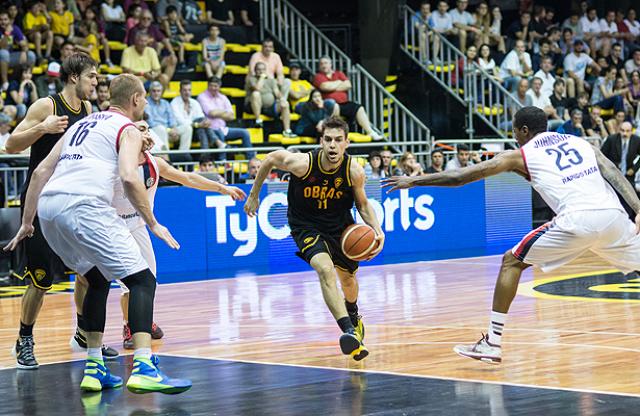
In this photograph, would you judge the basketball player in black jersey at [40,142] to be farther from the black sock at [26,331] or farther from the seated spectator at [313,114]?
the seated spectator at [313,114]

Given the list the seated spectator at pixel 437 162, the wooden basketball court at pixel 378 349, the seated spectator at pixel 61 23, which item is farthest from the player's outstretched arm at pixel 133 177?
the seated spectator at pixel 61 23

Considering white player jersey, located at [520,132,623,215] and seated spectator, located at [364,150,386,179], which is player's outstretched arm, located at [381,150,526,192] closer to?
white player jersey, located at [520,132,623,215]

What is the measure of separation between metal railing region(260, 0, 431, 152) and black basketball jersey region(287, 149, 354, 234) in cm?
1069

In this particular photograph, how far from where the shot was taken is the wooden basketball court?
6445 mm

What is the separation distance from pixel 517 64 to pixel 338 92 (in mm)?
4337

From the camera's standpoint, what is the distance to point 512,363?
302 inches

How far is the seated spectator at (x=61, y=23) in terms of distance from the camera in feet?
58.2

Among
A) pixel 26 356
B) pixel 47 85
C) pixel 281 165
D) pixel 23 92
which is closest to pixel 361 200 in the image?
pixel 281 165

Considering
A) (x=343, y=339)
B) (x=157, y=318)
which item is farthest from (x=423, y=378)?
(x=157, y=318)

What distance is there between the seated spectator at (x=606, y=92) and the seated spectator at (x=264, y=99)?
6999mm

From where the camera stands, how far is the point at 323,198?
859cm

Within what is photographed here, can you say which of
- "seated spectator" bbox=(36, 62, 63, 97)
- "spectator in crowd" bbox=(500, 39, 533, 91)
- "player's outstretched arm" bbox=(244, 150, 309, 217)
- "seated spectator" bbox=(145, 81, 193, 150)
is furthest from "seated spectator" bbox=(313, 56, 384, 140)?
"player's outstretched arm" bbox=(244, 150, 309, 217)

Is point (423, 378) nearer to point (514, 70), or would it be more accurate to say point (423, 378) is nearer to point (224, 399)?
point (224, 399)

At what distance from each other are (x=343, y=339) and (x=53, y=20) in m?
11.6
